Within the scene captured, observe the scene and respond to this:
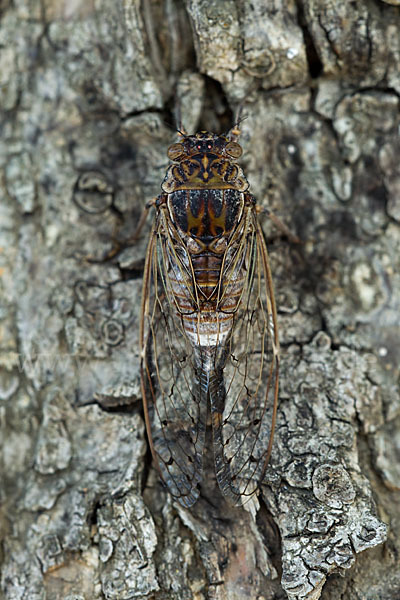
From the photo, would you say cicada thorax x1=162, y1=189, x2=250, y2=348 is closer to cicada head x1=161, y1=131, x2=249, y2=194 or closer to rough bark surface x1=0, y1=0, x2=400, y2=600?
cicada head x1=161, y1=131, x2=249, y2=194

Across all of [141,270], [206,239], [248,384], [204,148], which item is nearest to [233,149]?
[204,148]

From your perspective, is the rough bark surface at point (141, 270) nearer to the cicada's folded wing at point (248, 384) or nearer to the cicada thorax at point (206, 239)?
the cicada's folded wing at point (248, 384)

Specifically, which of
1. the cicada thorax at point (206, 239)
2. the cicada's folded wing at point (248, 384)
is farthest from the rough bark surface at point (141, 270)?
the cicada thorax at point (206, 239)

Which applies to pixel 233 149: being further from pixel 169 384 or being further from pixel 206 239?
pixel 169 384

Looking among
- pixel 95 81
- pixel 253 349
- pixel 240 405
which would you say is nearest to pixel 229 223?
pixel 253 349

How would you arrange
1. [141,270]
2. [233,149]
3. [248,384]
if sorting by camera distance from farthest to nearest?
[141,270] → [233,149] → [248,384]

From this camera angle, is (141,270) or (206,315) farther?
(141,270)

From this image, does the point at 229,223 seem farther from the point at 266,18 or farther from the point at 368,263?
the point at 266,18
